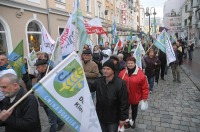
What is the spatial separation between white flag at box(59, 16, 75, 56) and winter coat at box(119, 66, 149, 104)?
1.64 meters

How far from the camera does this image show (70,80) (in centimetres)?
250

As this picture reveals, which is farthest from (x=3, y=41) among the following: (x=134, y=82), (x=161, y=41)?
(x=134, y=82)

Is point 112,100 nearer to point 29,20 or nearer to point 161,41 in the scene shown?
point 161,41

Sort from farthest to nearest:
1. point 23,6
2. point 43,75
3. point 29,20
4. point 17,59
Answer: point 29,20 < point 23,6 < point 17,59 < point 43,75

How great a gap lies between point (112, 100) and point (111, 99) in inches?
1.0

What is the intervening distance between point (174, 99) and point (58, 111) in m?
5.49

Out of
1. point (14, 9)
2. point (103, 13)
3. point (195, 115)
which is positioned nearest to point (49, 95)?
point (195, 115)

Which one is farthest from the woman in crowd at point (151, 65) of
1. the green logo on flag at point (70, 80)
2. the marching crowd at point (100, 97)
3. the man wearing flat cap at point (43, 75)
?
the green logo on flag at point (70, 80)

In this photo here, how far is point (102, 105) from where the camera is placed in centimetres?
325

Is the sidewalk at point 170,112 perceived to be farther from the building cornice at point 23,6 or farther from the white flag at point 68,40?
the building cornice at point 23,6

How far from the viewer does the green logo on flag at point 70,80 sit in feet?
7.92

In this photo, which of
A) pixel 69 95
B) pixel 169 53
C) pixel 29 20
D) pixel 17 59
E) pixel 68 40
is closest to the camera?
pixel 69 95

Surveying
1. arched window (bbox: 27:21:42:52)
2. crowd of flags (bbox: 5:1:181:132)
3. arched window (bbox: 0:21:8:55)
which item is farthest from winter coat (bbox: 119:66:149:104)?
arched window (bbox: 27:21:42:52)

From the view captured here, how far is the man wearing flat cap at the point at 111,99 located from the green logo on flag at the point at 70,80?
666 millimetres
